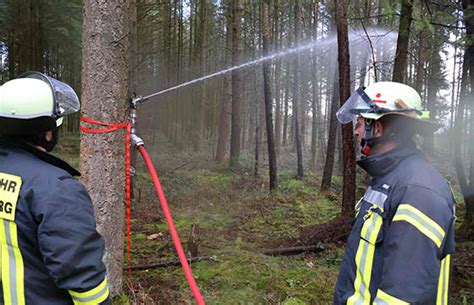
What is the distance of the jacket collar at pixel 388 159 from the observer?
1.96 m

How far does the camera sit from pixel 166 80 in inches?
1014

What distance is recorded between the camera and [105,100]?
359cm

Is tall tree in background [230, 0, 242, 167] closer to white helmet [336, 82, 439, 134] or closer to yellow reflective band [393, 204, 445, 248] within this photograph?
white helmet [336, 82, 439, 134]

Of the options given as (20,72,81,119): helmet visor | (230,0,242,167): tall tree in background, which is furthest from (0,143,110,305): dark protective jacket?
(230,0,242,167): tall tree in background

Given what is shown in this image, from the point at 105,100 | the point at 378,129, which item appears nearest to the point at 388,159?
the point at 378,129

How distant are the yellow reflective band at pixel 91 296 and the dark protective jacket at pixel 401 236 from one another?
4.43 feet

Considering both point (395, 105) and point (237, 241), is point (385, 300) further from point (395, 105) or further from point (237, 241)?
point (237, 241)

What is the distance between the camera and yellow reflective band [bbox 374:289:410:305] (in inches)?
65.2

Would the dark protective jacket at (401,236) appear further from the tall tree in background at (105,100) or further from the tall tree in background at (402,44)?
the tall tree in background at (402,44)

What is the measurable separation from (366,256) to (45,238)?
1603 millimetres

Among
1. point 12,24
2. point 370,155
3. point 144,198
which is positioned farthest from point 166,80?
point 370,155

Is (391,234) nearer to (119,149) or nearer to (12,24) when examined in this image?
(119,149)

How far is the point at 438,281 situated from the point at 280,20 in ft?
75.7

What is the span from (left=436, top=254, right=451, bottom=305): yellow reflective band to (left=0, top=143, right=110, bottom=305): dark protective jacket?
1.69m
